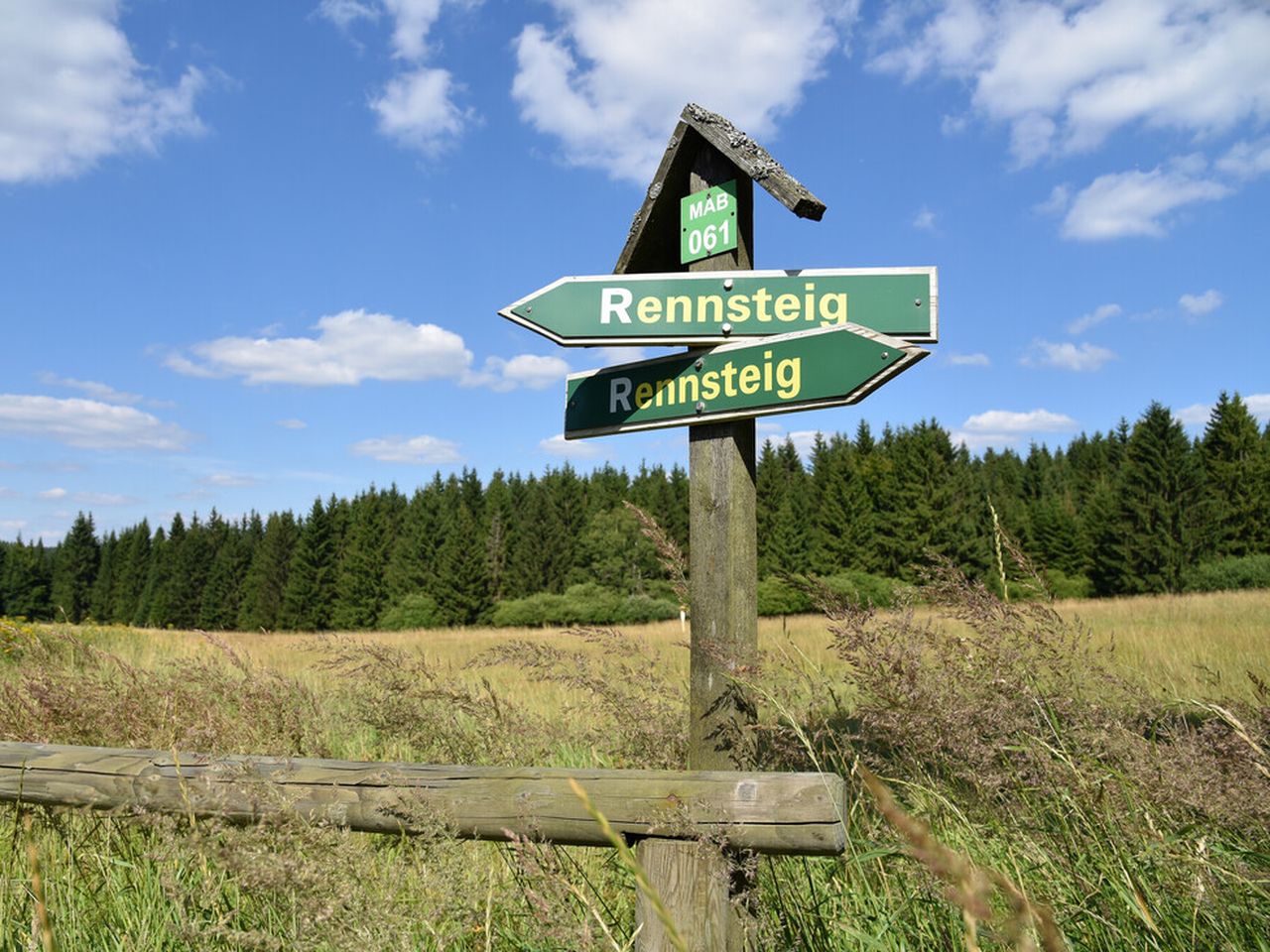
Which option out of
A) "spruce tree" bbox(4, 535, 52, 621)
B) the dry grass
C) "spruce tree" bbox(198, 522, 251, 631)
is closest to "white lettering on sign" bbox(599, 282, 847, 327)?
the dry grass

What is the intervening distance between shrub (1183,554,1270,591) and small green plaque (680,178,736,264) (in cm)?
4102

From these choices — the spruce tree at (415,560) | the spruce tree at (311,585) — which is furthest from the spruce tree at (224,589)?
the spruce tree at (415,560)

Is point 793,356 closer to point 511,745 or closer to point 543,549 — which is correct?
point 511,745

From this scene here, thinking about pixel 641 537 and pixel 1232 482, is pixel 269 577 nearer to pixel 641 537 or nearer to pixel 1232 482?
pixel 641 537

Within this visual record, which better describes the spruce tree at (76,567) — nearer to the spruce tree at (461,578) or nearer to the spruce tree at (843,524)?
the spruce tree at (461,578)

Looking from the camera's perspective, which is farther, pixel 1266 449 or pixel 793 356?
pixel 1266 449

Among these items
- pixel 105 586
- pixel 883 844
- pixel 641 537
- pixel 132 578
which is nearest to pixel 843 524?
pixel 641 537

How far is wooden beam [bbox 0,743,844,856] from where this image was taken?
1842 millimetres

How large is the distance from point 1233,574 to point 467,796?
146ft

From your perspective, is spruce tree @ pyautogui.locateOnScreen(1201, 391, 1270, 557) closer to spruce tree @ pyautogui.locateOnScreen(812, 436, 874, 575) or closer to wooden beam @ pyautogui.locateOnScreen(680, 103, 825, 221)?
spruce tree @ pyautogui.locateOnScreen(812, 436, 874, 575)

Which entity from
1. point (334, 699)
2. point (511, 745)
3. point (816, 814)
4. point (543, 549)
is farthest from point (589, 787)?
point (543, 549)

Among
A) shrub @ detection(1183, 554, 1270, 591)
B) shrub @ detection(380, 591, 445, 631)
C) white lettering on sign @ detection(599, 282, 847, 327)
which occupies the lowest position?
shrub @ detection(380, 591, 445, 631)

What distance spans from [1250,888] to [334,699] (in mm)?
6966

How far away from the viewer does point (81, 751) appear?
8.79ft
